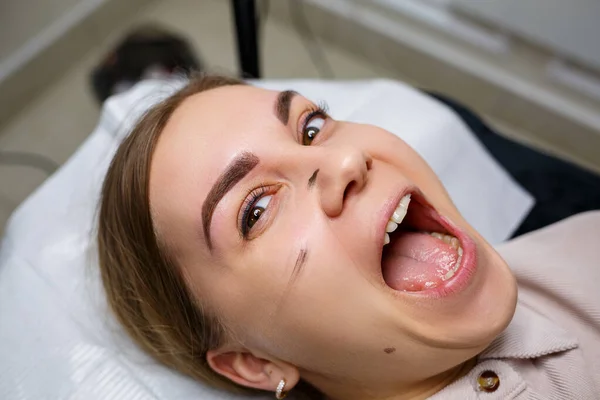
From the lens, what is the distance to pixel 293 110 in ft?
2.94

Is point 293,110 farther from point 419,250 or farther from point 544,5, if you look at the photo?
point 544,5

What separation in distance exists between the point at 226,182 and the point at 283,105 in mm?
163

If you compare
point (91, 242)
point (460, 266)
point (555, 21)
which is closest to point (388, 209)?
point (460, 266)

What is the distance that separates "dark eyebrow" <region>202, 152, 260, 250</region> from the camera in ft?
2.66

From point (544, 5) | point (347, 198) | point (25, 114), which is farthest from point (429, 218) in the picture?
point (25, 114)

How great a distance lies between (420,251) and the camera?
3.02 ft

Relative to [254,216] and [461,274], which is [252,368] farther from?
[461,274]

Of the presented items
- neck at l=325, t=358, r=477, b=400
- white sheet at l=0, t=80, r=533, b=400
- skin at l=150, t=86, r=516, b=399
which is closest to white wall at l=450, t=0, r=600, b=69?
white sheet at l=0, t=80, r=533, b=400

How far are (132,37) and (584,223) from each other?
1620 millimetres

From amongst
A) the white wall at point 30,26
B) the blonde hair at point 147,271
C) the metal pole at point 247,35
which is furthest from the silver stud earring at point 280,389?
the white wall at point 30,26

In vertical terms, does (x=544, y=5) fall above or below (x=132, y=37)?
above

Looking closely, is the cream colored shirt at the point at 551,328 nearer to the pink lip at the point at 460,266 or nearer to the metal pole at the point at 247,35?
the pink lip at the point at 460,266

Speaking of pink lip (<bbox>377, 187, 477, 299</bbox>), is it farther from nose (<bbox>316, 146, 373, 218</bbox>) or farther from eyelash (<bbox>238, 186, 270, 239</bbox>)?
eyelash (<bbox>238, 186, 270, 239</bbox>)

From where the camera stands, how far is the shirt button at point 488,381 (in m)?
0.87
